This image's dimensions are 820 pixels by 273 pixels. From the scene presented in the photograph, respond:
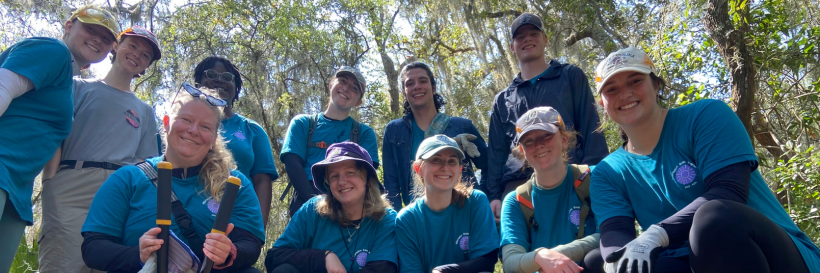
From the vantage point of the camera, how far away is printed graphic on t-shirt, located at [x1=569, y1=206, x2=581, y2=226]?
9.64ft

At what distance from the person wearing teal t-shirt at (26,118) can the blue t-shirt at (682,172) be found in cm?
302

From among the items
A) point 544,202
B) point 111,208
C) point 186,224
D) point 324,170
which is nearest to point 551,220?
point 544,202

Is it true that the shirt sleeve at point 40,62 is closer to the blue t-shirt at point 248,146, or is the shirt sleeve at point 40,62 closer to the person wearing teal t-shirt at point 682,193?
the blue t-shirt at point 248,146

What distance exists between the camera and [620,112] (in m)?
2.54

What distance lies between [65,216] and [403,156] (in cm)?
239

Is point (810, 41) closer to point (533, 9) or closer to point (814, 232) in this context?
point (814, 232)

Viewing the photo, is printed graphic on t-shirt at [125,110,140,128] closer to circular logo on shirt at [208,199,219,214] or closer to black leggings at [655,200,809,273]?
circular logo on shirt at [208,199,219,214]

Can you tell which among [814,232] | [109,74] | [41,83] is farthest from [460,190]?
[814,232]

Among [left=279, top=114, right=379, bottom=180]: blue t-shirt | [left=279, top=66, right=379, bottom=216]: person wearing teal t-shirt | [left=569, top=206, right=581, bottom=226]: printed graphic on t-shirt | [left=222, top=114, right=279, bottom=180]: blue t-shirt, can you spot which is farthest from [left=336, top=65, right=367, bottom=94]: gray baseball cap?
[left=569, top=206, right=581, bottom=226]: printed graphic on t-shirt

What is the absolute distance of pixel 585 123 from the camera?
3.65 metres

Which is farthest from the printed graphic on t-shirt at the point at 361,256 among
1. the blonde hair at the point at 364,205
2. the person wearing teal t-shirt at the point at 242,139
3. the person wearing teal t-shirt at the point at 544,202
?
the person wearing teal t-shirt at the point at 242,139

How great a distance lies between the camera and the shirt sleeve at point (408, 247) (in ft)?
10.5

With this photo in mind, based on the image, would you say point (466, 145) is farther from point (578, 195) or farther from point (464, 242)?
point (578, 195)

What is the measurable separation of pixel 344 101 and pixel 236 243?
1.92m
